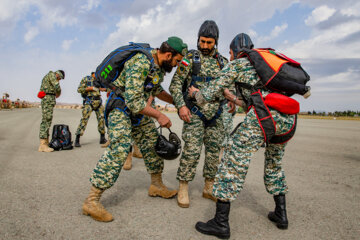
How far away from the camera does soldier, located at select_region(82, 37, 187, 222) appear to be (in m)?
2.78

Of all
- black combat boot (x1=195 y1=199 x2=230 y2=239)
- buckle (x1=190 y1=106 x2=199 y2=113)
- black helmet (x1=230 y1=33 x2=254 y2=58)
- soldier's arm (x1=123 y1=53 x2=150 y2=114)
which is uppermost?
black helmet (x1=230 y1=33 x2=254 y2=58)

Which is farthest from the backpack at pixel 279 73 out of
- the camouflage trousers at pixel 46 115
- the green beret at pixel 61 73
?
the green beret at pixel 61 73

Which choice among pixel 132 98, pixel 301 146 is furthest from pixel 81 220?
pixel 301 146

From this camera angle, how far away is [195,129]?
11.2 feet

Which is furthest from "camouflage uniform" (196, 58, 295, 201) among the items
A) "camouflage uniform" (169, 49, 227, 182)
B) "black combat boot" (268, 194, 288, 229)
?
"camouflage uniform" (169, 49, 227, 182)

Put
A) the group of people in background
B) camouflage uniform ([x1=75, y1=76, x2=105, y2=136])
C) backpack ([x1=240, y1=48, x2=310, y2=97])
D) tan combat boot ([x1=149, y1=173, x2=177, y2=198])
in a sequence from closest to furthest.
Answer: backpack ([x1=240, y1=48, x2=310, y2=97])
the group of people in background
tan combat boot ([x1=149, y1=173, x2=177, y2=198])
camouflage uniform ([x1=75, y1=76, x2=105, y2=136])

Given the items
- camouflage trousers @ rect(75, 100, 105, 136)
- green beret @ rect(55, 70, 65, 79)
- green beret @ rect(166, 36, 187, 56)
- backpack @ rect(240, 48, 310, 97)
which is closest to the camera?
backpack @ rect(240, 48, 310, 97)

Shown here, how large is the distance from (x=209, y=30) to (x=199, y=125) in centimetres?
133

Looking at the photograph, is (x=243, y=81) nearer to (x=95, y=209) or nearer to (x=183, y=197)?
(x=183, y=197)

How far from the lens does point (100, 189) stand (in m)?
2.84

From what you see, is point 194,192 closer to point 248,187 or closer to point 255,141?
point 248,187

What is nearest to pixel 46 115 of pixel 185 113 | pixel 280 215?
pixel 185 113

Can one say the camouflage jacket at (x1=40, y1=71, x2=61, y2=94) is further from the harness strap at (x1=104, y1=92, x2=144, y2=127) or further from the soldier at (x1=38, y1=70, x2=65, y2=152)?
the harness strap at (x1=104, y1=92, x2=144, y2=127)

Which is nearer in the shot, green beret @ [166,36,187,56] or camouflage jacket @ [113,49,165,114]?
camouflage jacket @ [113,49,165,114]
